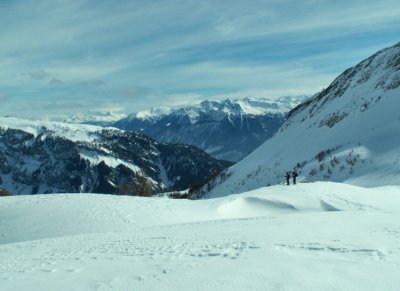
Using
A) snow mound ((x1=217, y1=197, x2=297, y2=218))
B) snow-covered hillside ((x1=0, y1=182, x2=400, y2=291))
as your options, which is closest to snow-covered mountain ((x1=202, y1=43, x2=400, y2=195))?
snow mound ((x1=217, y1=197, x2=297, y2=218))

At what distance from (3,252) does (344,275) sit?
9529 mm

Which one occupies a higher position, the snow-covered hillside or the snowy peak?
the snowy peak

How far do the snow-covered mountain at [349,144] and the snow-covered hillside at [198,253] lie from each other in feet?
33.8

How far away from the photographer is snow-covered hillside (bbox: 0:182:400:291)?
27.5 ft

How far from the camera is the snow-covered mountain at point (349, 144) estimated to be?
29.8 m

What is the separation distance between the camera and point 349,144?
34.8 meters

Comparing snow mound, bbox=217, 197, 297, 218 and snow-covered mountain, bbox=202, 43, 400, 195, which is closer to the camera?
snow mound, bbox=217, 197, 297, 218

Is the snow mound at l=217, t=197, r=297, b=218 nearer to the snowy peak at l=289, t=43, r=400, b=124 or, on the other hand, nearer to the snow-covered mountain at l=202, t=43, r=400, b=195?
the snow-covered mountain at l=202, t=43, r=400, b=195

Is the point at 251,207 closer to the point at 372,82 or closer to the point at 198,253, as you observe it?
the point at 198,253

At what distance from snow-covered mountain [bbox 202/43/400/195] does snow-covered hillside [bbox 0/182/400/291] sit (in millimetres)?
10300

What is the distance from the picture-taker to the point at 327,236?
1166 cm

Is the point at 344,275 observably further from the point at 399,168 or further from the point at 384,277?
the point at 399,168

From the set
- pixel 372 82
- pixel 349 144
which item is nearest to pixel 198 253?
pixel 349 144

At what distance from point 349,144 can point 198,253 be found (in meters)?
26.7
